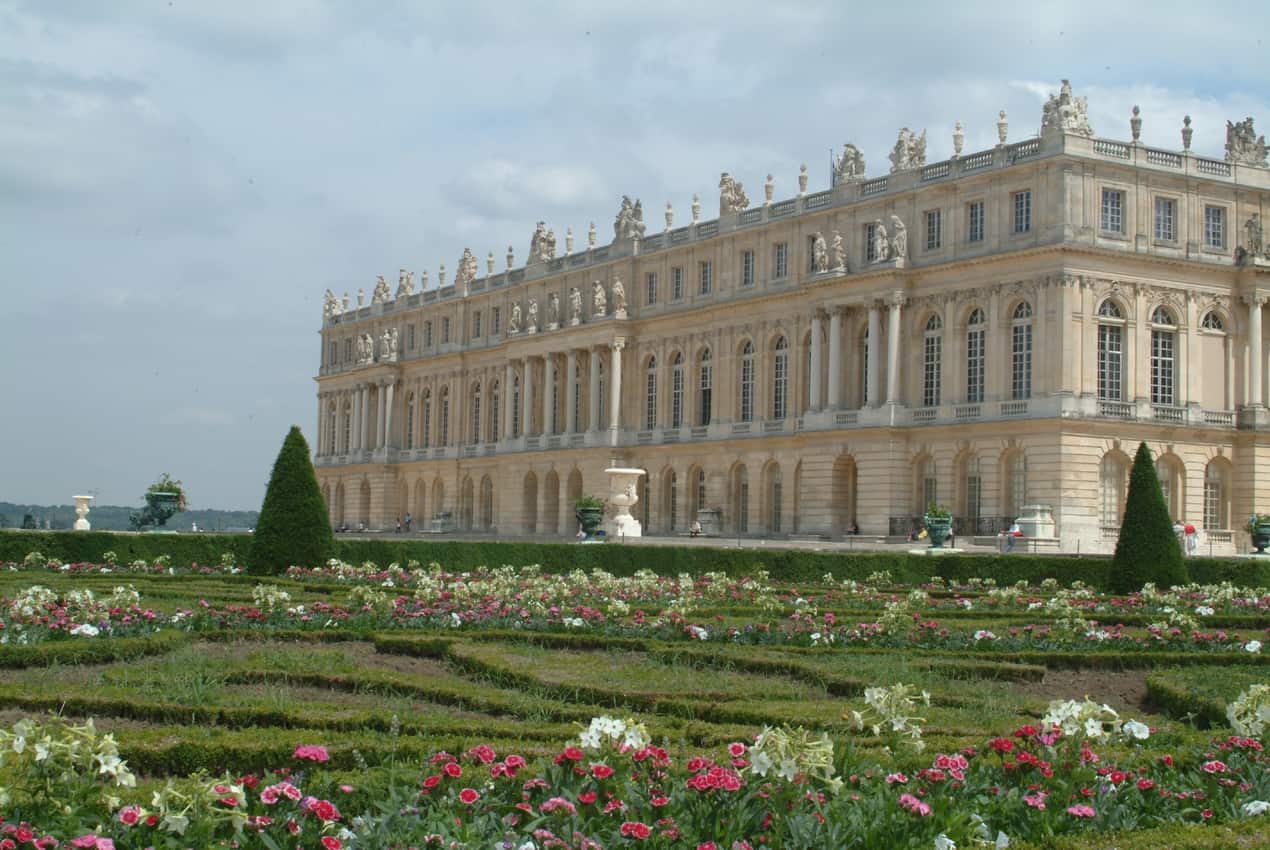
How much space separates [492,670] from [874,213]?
4434cm

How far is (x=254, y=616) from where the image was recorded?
18078 mm

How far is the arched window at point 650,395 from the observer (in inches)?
2744

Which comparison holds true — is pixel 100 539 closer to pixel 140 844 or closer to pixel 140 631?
pixel 140 631

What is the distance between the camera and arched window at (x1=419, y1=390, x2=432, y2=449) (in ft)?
293

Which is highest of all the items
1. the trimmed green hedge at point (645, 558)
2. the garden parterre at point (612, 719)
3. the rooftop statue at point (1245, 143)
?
the rooftop statue at point (1245, 143)

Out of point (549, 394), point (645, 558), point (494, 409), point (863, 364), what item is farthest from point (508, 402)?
point (645, 558)

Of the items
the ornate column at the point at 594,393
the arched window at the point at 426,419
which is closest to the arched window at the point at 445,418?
the arched window at the point at 426,419

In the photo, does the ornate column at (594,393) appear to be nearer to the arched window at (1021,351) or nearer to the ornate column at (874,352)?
the ornate column at (874,352)

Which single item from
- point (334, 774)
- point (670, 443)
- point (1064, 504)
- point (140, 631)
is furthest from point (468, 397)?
point (334, 774)

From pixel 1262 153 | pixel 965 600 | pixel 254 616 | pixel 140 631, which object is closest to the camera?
pixel 140 631

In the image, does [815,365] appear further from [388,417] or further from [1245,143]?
[388,417]

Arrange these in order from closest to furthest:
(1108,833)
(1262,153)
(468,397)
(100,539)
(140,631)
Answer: (1108,833), (140,631), (100,539), (1262,153), (468,397)

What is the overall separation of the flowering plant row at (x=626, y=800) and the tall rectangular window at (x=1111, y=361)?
42.3 meters

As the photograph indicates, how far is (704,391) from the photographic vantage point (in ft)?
217
